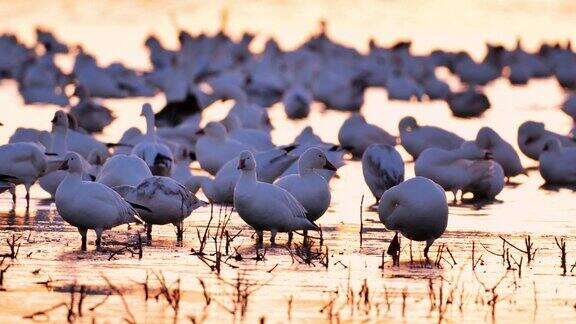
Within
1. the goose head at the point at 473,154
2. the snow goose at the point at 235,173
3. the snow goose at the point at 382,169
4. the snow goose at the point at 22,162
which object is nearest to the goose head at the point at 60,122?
the snow goose at the point at 22,162

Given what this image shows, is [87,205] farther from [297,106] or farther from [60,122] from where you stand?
[297,106]

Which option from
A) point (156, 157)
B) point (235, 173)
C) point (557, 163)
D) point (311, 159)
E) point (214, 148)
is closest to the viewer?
point (311, 159)

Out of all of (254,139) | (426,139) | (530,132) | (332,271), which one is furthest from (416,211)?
(530,132)

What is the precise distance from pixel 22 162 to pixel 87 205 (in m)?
3.01

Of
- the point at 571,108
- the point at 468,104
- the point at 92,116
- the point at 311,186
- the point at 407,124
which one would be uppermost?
the point at 468,104

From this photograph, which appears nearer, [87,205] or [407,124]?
[87,205]

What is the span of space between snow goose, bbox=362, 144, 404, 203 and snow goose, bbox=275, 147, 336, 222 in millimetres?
1692

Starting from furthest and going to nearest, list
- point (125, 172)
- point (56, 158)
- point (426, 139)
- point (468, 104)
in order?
point (468, 104) < point (426, 139) < point (56, 158) < point (125, 172)

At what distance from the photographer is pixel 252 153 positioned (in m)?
12.7

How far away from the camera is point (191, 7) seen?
52.5 m

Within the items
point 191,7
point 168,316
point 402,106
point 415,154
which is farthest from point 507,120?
point 191,7

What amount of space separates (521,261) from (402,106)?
794 inches

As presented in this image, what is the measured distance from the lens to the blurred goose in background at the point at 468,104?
2678 cm

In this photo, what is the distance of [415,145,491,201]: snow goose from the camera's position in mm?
14930
